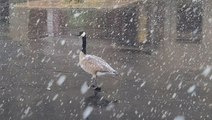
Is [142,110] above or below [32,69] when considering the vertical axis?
above

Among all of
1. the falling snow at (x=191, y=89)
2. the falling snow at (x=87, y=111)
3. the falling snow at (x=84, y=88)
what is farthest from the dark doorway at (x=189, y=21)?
the falling snow at (x=87, y=111)

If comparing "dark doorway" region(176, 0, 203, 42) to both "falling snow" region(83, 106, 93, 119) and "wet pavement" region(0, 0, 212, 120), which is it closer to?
"wet pavement" region(0, 0, 212, 120)

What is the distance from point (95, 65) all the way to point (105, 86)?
0.78 metres

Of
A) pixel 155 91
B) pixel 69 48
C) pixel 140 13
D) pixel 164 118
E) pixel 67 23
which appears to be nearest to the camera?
pixel 164 118

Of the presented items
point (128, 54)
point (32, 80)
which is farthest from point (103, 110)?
point (128, 54)

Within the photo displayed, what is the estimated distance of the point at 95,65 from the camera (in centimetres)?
969

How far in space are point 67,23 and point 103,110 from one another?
39.7 feet

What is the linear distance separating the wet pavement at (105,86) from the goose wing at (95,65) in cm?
46

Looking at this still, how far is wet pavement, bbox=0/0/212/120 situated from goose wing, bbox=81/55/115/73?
46 centimetres

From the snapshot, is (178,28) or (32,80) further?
(178,28)

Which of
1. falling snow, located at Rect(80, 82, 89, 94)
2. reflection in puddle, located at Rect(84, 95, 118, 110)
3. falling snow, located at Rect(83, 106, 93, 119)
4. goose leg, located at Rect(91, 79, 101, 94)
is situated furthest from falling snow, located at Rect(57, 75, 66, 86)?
falling snow, located at Rect(83, 106, 93, 119)

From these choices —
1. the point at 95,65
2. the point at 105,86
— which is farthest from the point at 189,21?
the point at 95,65

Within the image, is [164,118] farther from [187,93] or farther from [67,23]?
[67,23]

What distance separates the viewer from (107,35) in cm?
1727
